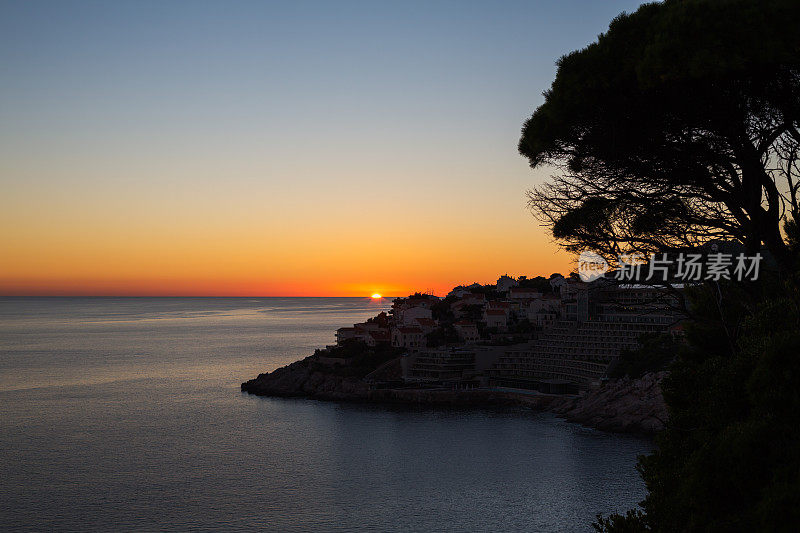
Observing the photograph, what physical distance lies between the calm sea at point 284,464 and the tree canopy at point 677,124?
58.9ft

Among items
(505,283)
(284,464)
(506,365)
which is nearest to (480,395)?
(506,365)

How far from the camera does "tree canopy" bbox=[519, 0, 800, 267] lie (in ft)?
20.8

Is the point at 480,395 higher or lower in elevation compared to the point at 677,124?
lower

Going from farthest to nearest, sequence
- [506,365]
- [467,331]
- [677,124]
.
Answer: [467,331], [506,365], [677,124]

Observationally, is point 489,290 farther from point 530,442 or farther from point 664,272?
point 664,272

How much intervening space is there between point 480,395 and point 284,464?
822 inches

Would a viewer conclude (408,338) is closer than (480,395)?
No

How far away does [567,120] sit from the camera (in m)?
7.63

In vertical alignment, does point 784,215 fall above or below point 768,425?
above

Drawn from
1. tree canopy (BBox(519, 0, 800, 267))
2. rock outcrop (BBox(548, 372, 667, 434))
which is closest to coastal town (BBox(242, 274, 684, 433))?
rock outcrop (BBox(548, 372, 667, 434))

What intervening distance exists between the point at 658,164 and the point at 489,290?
10074 centimetres

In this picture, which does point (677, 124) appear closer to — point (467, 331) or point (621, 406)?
point (621, 406)

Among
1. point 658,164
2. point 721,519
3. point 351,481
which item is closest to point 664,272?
point 658,164

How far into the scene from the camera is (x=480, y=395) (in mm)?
49656
